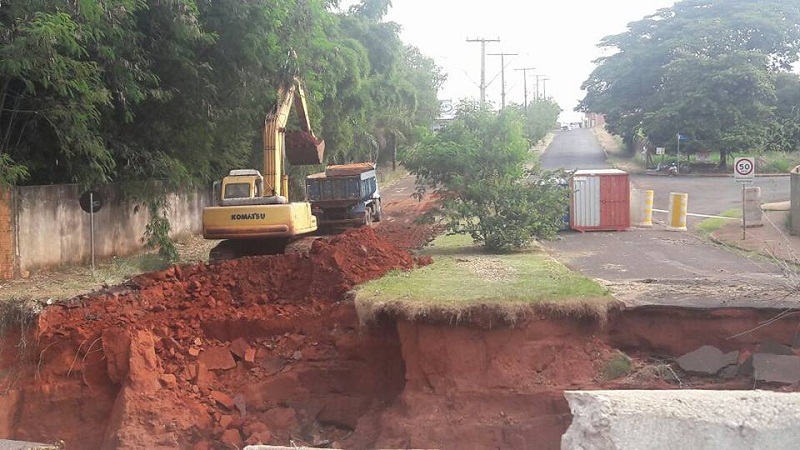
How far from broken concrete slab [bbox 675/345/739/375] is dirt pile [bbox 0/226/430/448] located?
354 cm

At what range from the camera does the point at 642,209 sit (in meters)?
23.3

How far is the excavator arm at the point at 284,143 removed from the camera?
16562 millimetres

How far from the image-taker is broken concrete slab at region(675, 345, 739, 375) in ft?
30.3

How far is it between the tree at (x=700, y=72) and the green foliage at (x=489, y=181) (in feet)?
102

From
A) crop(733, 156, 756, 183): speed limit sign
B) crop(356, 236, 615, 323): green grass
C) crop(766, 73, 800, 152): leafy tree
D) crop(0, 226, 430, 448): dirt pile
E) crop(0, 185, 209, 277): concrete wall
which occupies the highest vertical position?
crop(766, 73, 800, 152): leafy tree

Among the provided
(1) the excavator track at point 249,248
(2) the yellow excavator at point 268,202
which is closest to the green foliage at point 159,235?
(1) the excavator track at point 249,248

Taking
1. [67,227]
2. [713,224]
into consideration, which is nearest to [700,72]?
[713,224]

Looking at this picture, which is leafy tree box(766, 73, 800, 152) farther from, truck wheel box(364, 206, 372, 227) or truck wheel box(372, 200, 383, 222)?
truck wheel box(364, 206, 372, 227)

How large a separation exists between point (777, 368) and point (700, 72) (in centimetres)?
4011

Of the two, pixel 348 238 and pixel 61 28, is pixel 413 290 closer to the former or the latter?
pixel 348 238

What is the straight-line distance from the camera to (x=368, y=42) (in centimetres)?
3769

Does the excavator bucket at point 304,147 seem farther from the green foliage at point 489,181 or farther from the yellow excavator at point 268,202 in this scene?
the green foliage at point 489,181

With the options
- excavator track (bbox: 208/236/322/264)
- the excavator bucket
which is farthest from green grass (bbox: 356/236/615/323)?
the excavator bucket

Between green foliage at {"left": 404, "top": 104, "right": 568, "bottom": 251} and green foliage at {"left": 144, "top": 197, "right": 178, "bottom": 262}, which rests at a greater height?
green foliage at {"left": 404, "top": 104, "right": 568, "bottom": 251}
